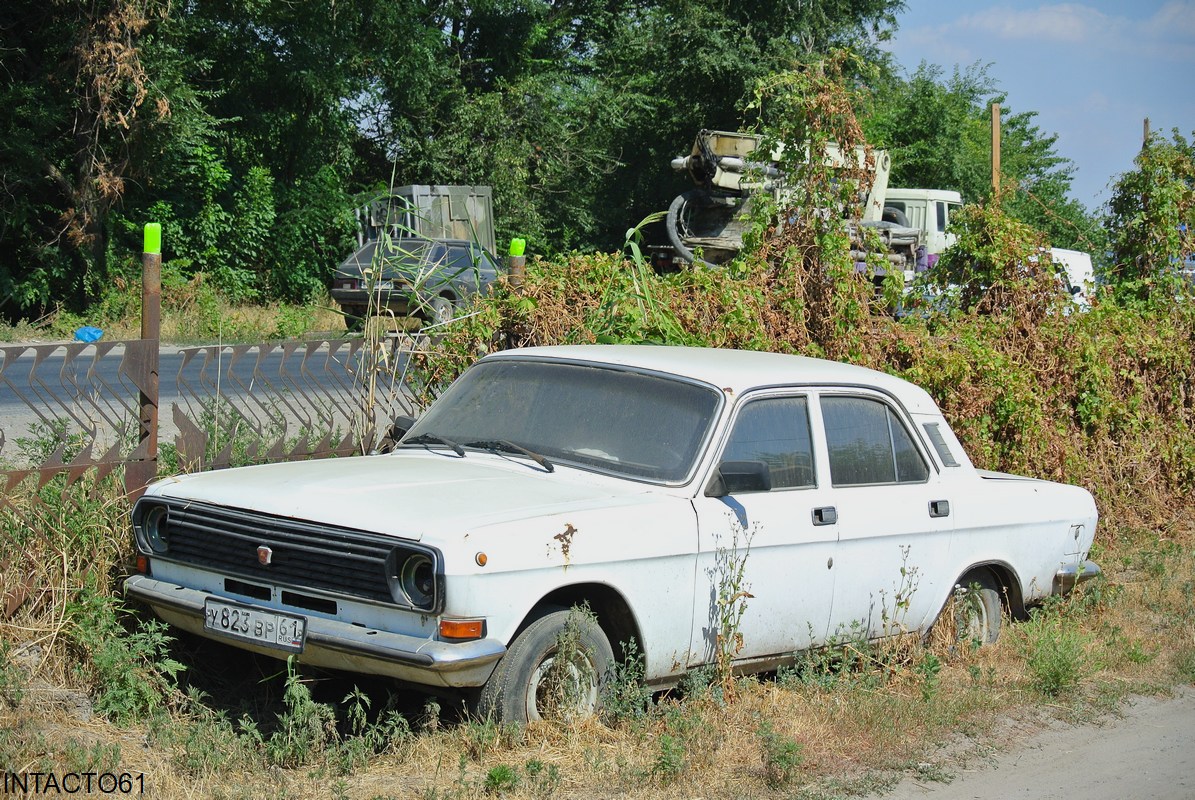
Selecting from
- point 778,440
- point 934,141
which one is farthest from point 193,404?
point 934,141

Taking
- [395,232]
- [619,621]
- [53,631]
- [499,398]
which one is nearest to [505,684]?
[619,621]

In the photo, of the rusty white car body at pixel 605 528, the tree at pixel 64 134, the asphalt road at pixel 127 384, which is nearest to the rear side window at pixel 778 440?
the rusty white car body at pixel 605 528

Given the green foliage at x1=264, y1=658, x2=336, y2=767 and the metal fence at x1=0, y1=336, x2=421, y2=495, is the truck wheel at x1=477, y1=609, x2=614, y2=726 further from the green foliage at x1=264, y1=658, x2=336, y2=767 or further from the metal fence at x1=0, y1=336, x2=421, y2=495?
the metal fence at x1=0, y1=336, x2=421, y2=495

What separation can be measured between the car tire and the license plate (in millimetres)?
3552

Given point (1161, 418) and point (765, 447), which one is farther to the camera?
point (1161, 418)

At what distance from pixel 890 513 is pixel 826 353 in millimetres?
3113

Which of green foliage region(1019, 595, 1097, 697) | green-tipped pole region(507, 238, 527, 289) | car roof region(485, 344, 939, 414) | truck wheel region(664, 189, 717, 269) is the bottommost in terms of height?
green foliage region(1019, 595, 1097, 697)

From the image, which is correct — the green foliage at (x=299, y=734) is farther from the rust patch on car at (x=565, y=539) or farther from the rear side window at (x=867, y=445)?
the rear side window at (x=867, y=445)

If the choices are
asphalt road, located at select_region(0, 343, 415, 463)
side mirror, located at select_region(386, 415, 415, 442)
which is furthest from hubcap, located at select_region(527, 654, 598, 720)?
asphalt road, located at select_region(0, 343, 415, 463)

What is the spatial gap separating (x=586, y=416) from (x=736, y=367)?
784mm

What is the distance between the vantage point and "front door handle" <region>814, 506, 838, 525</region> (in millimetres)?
5656

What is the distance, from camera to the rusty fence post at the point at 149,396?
607 cm

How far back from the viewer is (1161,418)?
1090 cm

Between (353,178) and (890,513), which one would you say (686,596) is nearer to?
(890,513)
